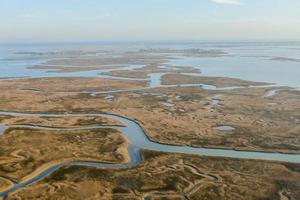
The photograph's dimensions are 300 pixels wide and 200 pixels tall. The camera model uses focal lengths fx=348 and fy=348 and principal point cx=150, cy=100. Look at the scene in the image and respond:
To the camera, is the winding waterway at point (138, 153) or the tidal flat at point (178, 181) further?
Answer: the winding waterway at point (138, 153)

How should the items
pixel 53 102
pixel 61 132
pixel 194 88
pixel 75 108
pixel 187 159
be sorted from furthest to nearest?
pixel 194 88 → pixel 53 102 → pixel 75 108 → pixel 61 132 → pixel 187 159

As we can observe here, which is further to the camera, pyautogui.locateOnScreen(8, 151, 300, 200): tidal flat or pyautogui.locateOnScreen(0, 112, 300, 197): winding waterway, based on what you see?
pyautogui.locateOnScreen(0, 112, 300, 197): winding waterway

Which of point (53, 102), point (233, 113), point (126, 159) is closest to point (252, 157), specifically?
point (126, 159)

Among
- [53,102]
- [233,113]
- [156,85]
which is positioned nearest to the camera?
[233,113]

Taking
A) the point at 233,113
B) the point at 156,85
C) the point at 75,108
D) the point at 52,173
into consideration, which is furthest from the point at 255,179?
the point at 156,85

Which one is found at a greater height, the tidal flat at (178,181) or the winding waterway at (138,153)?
the tidal flat at (178,181)

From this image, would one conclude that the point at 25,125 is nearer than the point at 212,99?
Yes

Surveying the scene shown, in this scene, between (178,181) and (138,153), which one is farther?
(138,153)

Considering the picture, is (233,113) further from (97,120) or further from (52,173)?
(52,173)

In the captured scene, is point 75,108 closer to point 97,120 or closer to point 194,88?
point 97,120

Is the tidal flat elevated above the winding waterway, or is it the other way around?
the tidal flat
